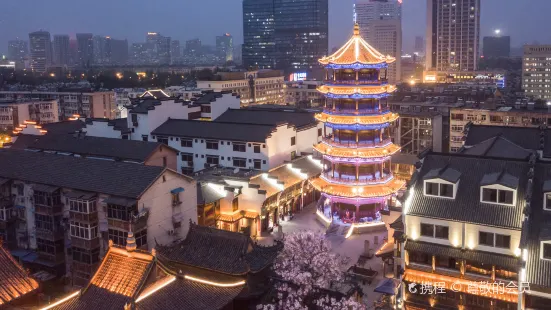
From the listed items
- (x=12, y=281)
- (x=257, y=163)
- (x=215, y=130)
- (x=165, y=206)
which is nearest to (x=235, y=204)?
(x=257, y=163)

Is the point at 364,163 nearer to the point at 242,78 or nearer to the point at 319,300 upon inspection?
the point at 319,300

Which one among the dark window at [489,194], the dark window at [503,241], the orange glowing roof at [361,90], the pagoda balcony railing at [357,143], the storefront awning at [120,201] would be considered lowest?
the dark window at [503,241]

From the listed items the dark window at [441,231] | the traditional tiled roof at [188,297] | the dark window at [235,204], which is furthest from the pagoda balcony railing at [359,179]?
the traditional tiled roof at [188,297]

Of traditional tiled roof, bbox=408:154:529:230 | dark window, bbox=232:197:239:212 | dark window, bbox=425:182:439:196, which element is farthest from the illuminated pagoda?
dark window, bbox=425:182:439:196

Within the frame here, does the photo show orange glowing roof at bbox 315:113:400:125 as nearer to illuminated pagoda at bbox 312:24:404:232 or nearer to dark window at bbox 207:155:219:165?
illuminated pagoda at bbox 312:24:404:232

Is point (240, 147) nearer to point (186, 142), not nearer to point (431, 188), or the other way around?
point (186, 142)

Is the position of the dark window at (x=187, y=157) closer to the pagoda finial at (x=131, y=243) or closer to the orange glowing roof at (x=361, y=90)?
the orange glowing roof at (x=361, y=90)

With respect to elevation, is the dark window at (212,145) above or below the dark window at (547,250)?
above
